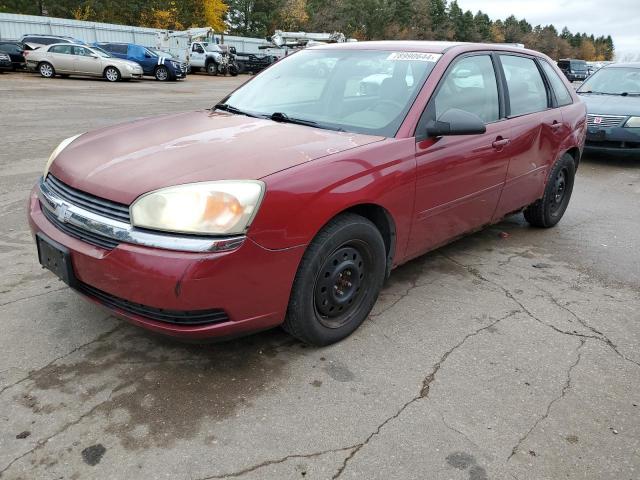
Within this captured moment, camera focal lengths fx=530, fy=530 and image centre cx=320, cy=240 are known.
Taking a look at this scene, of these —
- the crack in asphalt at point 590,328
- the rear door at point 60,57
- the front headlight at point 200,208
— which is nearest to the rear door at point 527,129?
the crack in asphalt at point 590,328

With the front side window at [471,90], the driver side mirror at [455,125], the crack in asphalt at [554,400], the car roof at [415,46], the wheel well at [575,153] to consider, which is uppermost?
the car roof at [415,46]

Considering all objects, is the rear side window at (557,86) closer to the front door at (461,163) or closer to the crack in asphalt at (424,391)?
the front door at (461,163)

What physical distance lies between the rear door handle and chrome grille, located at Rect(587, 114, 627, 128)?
5407 millimetres

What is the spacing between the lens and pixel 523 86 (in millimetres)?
4344

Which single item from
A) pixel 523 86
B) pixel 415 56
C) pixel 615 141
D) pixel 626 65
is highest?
pixel 626 65

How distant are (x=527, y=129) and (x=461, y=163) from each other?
1.08m

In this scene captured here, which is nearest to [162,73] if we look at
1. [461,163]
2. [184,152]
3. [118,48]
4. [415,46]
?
[118,48]

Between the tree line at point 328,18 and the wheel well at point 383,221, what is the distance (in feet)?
166

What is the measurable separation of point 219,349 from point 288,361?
1.26 ft

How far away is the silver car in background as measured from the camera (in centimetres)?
2161

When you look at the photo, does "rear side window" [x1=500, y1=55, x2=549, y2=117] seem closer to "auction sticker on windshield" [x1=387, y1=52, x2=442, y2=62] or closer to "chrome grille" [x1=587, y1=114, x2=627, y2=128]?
"auction sticker on windshield" [x1=387, y1=52, x2=442, y2=62]

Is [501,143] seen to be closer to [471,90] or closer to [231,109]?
[471,90]

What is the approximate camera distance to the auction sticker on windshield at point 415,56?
3465mm

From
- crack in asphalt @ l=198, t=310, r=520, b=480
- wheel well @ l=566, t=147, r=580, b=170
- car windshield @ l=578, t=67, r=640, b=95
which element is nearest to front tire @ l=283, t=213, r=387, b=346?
crack in asphalt @ l=198, t=310, r=520, b=480
